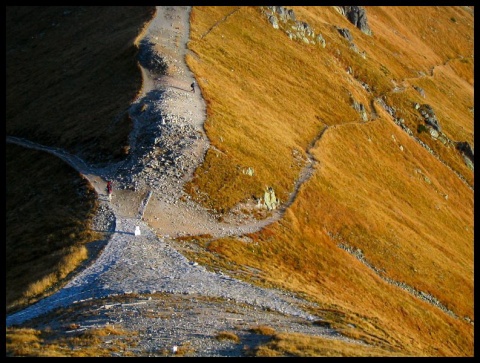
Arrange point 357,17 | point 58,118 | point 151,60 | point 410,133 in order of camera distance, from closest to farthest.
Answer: point 58,118 < point 151,60 < point 410,133 < point 357,17

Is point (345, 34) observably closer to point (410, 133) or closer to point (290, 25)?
point (290, 25)

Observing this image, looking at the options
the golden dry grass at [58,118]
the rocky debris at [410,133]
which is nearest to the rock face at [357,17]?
the rocky debris at [410,133]

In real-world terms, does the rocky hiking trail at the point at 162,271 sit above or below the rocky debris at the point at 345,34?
above

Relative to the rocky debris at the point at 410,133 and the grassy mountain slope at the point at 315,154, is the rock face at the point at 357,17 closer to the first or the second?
the grassy mountain slope at the point at 315,154

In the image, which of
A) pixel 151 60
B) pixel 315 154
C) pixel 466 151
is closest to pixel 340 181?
pixel 315 154

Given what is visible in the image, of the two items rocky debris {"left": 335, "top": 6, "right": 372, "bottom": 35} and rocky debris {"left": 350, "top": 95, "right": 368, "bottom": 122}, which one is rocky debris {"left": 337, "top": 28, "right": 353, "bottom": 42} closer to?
rocky debris {"left": 335, "top": 6, "right": 372, "bottom": 35}

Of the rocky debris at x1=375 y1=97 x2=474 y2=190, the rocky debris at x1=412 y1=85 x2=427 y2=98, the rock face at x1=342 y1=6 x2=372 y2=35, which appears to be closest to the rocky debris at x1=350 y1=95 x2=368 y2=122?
the rocky debris at x1=375 y1=97 x2=474 y2=190
